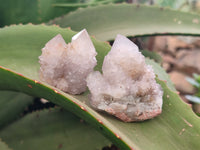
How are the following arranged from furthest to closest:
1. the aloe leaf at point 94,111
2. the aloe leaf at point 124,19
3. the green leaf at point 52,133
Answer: the aloe leaf at point 124,19, the green leaf at point 52,133, the aloe leaf at point 94,111

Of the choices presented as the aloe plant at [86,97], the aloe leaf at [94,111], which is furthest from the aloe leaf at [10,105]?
the aloe leaf at [94,111]

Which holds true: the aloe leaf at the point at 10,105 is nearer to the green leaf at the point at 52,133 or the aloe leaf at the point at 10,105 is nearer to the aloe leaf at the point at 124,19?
the green leaf at the point at 52,133

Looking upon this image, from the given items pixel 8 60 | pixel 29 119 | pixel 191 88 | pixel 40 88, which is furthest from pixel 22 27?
Result: pixel 191 88

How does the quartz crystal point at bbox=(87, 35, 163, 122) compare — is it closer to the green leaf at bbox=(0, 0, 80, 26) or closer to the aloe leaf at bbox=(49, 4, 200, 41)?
the aloe leaf at bbox=(49, 4, 200, 41)

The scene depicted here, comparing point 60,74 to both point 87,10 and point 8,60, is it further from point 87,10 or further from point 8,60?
point 87,10

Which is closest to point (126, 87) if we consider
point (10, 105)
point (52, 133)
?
point (52, 133)

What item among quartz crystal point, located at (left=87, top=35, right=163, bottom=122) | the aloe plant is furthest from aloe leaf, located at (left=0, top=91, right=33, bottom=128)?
quartz crystal point, located at (left=87, top=35, right=163, bottom=122)

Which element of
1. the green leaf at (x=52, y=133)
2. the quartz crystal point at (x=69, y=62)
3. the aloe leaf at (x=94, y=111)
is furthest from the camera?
the green leaf at (x=52, y=133)

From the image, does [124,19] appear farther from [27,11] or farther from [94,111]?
[94,111]
